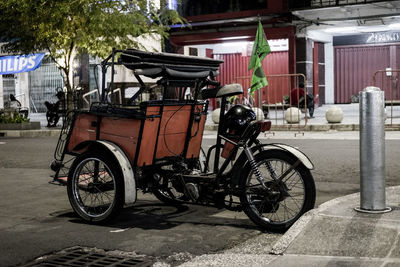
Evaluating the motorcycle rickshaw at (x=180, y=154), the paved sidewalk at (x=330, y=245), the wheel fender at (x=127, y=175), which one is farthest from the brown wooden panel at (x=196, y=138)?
the paved sidewalk at (x=330, y=245)

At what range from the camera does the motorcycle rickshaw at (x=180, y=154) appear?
557cm

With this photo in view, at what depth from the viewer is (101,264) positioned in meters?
4.72

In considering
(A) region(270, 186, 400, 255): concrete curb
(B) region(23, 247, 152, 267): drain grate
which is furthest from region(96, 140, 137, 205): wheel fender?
(A) region(270, 186, 400, 255): concrete curb

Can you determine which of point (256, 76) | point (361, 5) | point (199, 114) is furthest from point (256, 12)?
point (199, 114)

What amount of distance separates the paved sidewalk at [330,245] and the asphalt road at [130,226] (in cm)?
39

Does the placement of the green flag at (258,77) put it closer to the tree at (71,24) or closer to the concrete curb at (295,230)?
the tree at (71,24)

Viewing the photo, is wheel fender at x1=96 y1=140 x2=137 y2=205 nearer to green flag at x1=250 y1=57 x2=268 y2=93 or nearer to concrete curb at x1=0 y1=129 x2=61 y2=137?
green flag at x1=250 y1=57 x2=268 y2=93

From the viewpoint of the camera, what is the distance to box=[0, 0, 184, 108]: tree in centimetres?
1984

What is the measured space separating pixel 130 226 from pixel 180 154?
37.7 inches

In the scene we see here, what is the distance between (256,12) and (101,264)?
23.2 metres

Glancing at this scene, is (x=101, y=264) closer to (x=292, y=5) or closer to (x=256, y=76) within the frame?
(x=256, y=76)

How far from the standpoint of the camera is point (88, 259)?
4.86m

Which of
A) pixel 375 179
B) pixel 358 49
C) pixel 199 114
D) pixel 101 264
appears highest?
pixel 358 49

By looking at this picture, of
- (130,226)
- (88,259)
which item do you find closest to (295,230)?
(88,259)
